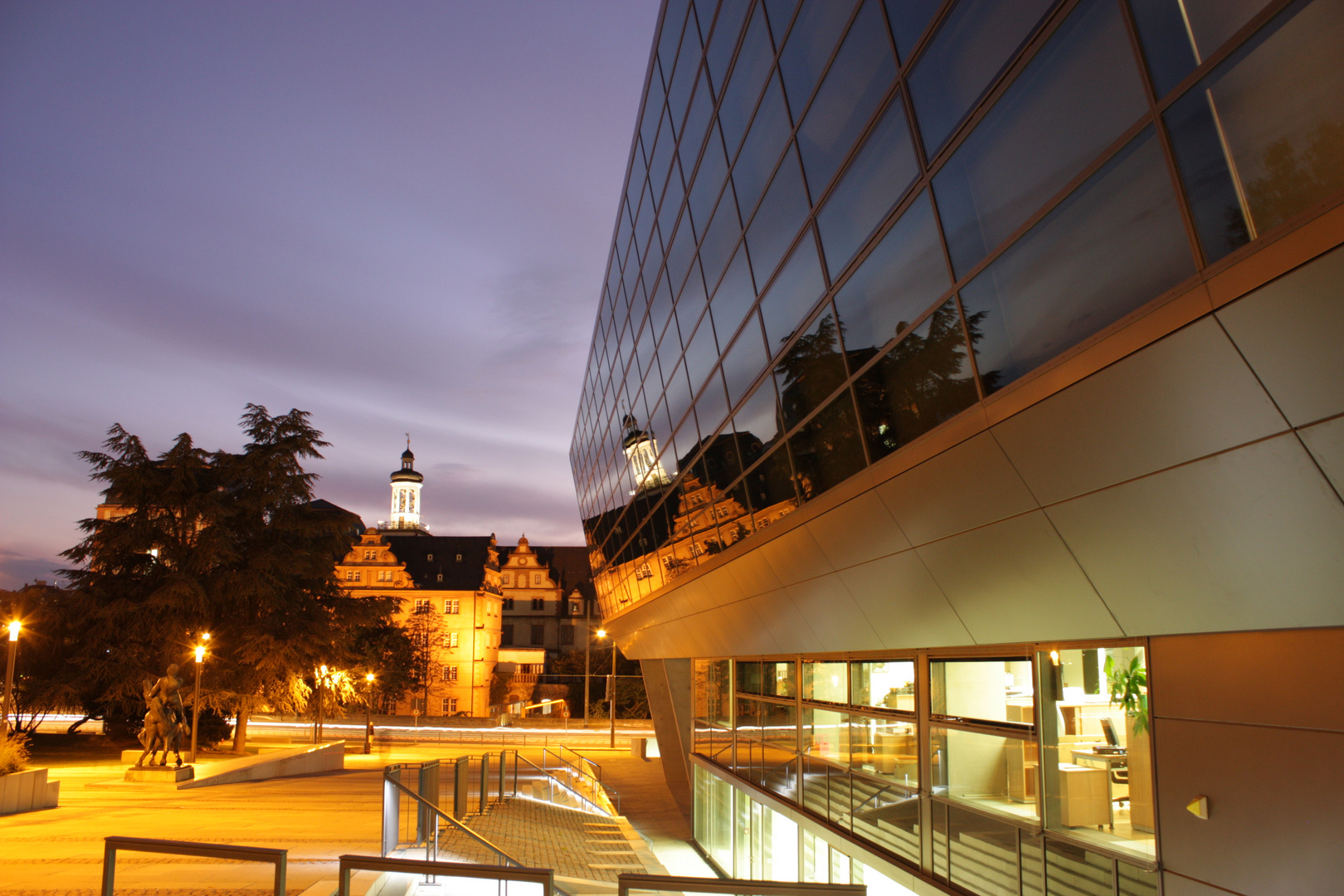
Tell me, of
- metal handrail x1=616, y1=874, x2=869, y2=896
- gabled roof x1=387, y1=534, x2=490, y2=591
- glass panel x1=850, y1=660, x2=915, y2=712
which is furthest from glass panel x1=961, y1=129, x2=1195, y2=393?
gabled roof x1=387, y1=534, x2=490, y2=591

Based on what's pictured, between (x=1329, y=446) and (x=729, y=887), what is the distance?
151 inches

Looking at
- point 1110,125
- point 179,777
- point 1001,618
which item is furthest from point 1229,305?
point 179,777

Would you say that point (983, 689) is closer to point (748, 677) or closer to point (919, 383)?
point (919, 383)

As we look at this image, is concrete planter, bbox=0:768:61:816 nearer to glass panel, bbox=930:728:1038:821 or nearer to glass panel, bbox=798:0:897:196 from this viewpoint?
glass panel, bbox=930:728:1038:821

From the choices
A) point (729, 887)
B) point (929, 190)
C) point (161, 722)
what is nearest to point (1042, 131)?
point (929, 190)

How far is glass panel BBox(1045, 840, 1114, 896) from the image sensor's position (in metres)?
7.96

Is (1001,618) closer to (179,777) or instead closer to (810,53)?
(810,53)

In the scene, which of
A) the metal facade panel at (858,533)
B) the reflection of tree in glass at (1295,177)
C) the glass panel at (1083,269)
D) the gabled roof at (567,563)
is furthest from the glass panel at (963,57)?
the gabled roof at (567,563)

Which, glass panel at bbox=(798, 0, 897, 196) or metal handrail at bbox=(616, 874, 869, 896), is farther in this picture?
glass panel at bbox=(798, 0, 897, 196)

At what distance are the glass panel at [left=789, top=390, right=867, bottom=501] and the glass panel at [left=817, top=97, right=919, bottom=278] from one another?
1519mm

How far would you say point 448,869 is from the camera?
568 centimetres

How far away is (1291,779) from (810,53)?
26.3ft

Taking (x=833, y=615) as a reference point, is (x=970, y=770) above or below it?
below

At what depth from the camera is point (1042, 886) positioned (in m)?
8.95
